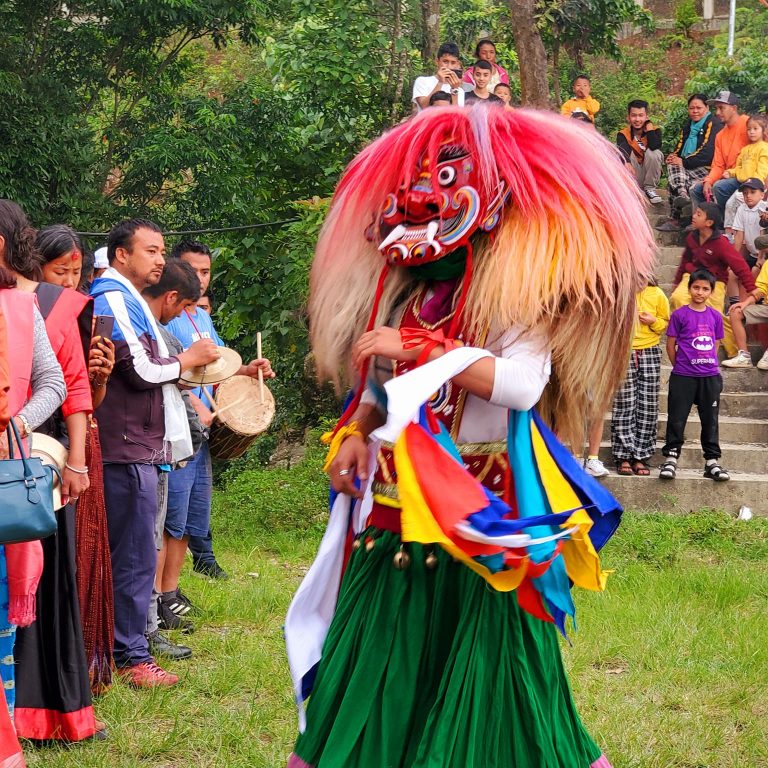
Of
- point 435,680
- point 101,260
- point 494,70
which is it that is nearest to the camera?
point 435,680

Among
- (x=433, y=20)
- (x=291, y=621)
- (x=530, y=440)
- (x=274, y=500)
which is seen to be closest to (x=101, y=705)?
(x=291, y=621)

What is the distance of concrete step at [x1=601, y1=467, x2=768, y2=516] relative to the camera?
28.5 ft

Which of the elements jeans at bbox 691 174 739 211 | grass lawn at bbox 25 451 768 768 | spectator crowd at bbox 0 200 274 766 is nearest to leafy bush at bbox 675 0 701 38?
jeans at bbox 691 174 739 211

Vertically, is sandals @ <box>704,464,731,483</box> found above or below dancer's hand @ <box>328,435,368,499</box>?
below

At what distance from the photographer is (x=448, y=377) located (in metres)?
2.54

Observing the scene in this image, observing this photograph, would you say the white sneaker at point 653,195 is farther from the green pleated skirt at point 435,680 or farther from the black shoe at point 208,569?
the green pleated skirt at point 435,680

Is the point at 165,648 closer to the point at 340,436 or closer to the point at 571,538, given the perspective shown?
the point at 340,436

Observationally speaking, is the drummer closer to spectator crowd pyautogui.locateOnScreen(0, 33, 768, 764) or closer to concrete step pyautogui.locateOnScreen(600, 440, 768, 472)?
spectator crowd pyautogui.locateOnScreen(0, 33, 768, 764)

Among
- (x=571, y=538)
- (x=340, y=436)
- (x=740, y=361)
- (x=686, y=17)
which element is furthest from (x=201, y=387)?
(x=686, y=17)

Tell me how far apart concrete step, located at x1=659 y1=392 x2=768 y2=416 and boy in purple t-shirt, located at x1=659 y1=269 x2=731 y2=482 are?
1331 mm

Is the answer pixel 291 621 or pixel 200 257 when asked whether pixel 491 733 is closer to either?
pixel 291 621

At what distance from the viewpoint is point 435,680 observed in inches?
108

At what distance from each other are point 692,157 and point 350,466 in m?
12.3

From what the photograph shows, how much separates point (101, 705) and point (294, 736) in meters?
0.80
